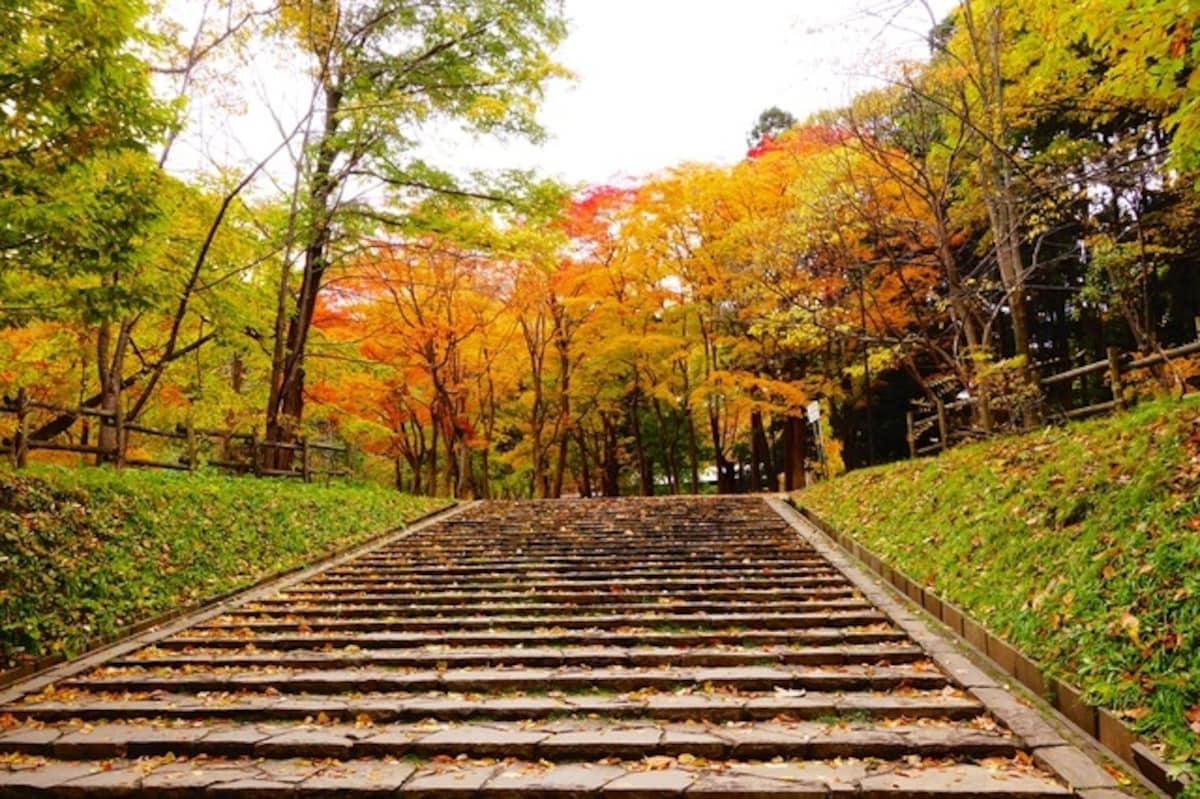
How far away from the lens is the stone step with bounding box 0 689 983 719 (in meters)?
4.93

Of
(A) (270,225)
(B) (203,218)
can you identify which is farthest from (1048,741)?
(A) (270,225)

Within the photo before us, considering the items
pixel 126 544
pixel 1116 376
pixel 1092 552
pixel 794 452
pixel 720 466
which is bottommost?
pixel 126 544

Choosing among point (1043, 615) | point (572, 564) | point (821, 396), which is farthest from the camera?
point (821, 396)

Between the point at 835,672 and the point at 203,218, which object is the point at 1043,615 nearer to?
the point at 835,672

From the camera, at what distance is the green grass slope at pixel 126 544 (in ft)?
21.4

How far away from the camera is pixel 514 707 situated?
17.0 ft

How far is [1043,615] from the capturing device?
17.4ft

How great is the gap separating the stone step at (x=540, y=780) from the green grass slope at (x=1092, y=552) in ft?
2.60

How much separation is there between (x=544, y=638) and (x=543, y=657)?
52 centimetres

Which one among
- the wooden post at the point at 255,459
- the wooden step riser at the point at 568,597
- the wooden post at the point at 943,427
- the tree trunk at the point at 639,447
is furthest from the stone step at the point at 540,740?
the tree trunk at the point at 639,447

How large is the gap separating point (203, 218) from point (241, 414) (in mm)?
7256

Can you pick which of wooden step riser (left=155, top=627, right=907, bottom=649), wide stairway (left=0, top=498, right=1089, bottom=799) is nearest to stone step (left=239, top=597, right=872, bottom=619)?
wide stairway (left=0, top=498, right=1089, bottom=799)

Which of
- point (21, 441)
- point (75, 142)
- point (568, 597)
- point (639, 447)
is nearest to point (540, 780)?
point (568, 597)

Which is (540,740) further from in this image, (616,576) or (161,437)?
(161,437)
